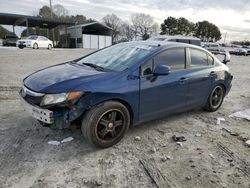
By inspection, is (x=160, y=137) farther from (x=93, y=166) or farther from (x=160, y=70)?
(x=93, y=166)

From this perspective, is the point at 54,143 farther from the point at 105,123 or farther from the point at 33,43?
the point at 33,43

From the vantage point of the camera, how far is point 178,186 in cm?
283

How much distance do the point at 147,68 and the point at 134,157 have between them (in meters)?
1.39

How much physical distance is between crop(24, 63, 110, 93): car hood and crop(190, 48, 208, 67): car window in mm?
2022

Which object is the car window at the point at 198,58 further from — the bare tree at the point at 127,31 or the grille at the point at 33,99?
the bare tree at the point at 127,31

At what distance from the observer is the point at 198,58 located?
495 centimetres

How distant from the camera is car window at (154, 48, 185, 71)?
4133 millimetres

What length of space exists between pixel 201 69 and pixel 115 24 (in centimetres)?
6135

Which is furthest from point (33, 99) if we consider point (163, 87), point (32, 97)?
point (163, 87)

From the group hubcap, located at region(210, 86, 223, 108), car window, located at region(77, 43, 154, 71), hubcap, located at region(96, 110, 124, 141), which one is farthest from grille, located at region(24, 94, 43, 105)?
hubcap, located at region(210, 86, 223, 108)

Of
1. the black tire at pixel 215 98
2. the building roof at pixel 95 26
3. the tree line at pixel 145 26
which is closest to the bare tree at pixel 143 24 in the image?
the tree line at pixel 145 26

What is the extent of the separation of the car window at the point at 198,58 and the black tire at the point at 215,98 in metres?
0.68

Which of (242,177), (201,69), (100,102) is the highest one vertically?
(201,69)

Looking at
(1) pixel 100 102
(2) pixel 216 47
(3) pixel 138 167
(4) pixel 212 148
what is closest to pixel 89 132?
(1) pixel 100 102
